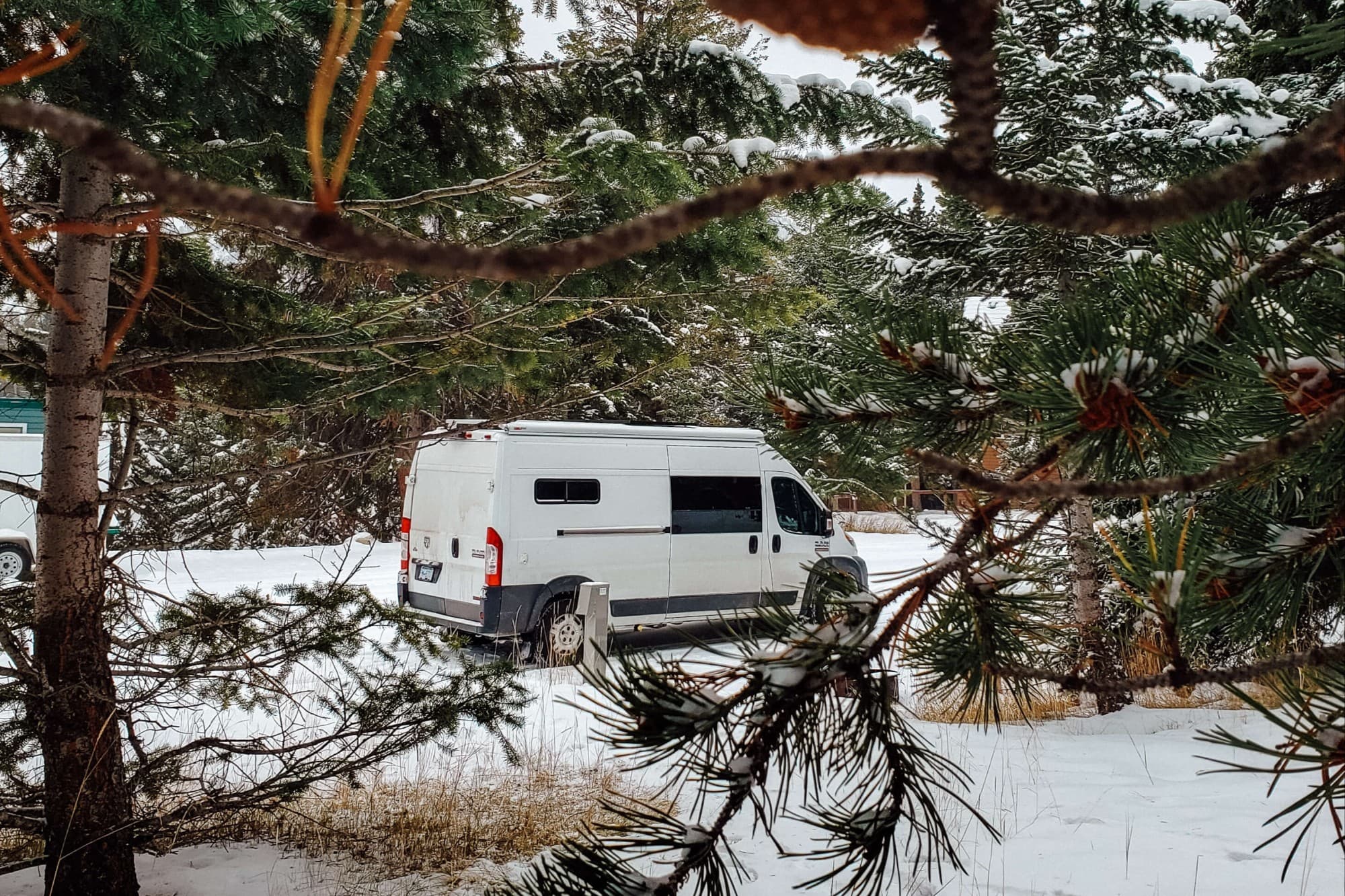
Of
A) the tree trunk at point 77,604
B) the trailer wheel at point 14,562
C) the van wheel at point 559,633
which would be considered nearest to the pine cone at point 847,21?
the tree trunk at point 77,604

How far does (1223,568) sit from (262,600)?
3.20m

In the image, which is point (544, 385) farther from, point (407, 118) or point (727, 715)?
point (727, 715)

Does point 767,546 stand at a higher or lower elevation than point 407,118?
lower

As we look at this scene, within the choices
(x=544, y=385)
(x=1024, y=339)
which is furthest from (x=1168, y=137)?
(x=1024, y=339)

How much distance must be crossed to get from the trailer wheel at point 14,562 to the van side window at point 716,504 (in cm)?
926

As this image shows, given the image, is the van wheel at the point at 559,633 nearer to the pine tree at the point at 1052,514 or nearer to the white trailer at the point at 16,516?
the pine tree at the point at 1052,514

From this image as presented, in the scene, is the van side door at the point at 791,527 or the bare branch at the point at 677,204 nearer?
the bare branch at the point at 677,204

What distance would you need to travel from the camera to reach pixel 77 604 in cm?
294

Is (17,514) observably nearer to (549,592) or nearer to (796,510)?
(549,592)

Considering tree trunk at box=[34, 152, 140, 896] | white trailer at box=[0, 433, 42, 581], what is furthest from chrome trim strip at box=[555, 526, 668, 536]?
white trailer at box=[0, 433, 42, 581]

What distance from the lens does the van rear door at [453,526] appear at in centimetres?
816

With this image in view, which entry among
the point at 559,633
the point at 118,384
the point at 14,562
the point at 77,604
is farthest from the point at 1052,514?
the point at 14,562

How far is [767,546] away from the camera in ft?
32.1

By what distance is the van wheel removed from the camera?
8.01 m
